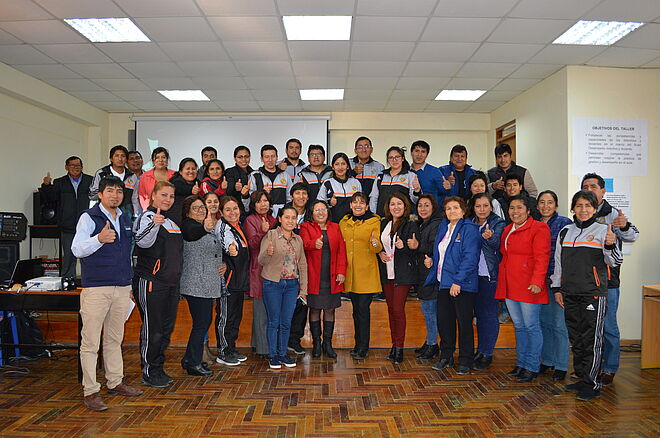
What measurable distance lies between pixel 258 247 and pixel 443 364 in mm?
2144

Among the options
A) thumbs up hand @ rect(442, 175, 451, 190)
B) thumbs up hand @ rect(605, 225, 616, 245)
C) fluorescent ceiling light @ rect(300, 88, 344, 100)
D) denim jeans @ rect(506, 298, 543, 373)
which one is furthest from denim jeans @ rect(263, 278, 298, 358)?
fluorescent ceiling light @ rect(300, 88, 344, 100)

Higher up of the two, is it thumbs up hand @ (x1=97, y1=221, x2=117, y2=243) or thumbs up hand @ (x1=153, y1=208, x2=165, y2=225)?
thumbs up hand @ (x1=153, y1=208, x2=165, y2=225)

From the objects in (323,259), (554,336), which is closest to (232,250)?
(323,259)

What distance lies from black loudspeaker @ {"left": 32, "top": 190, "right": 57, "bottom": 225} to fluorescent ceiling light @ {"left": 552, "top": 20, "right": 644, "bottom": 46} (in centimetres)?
769

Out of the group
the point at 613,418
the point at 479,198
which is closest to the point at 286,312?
the point at 479,198

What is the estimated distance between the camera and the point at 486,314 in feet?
15.3

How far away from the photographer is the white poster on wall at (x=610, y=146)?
21.5ft

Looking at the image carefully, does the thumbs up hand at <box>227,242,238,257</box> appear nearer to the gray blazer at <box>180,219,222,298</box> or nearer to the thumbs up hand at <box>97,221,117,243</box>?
the gray blazer at <box>180,219,222,298</box>

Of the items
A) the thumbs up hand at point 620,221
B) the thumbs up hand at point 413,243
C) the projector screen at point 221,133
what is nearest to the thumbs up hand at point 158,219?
the thumbs up hand at point 413,243

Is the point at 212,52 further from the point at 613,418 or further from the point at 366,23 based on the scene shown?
the point at 613,418

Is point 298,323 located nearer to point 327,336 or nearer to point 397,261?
A: point 327,336

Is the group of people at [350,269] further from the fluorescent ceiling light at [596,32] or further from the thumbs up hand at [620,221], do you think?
the fluorescent ceiling light at [596,32]

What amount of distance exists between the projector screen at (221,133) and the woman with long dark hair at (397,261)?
17.2 feet

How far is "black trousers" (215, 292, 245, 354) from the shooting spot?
459 centimetres
